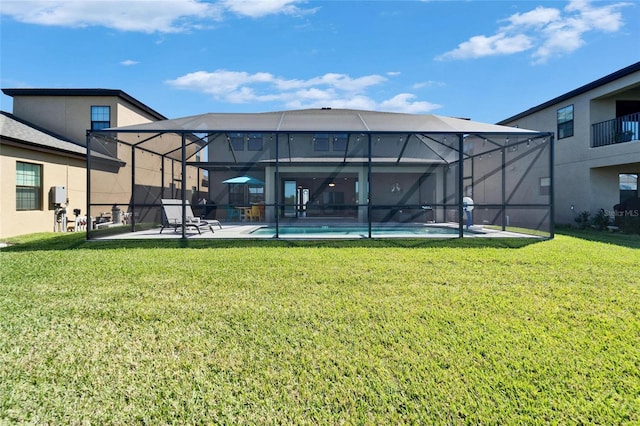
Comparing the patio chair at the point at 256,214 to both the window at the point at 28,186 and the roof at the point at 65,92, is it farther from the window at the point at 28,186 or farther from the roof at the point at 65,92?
the window at the point at 28,186

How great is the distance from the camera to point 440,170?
16.0 metres

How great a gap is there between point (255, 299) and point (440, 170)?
538 inches

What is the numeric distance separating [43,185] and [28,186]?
0.44 meters

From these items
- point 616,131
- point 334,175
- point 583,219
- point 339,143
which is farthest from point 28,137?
point 616,131

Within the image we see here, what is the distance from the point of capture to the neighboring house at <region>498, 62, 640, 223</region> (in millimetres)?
11953

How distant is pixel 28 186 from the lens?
1084 cm

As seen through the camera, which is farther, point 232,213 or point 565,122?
point 232,213

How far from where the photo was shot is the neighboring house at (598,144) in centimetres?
1195

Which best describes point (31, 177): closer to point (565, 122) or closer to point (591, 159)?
point (591, 159)

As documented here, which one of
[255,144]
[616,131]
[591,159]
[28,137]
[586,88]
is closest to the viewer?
[28,137]

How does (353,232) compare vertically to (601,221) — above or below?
below

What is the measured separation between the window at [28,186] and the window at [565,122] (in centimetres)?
1934

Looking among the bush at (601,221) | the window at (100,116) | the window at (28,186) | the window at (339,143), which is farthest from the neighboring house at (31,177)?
the bush at (601,221)

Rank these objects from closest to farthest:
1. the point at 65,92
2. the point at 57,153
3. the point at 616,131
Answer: the point at 57,153 → the point at 616,131 → the point at 65,92
